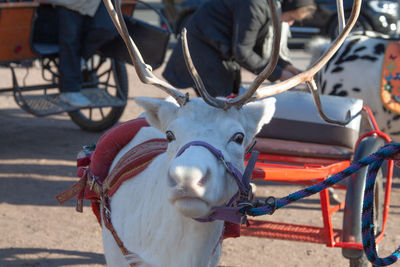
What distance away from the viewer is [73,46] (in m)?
6.45

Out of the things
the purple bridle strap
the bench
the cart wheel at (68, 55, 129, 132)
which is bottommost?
the cart wheel at (68, 55, 129, 132)

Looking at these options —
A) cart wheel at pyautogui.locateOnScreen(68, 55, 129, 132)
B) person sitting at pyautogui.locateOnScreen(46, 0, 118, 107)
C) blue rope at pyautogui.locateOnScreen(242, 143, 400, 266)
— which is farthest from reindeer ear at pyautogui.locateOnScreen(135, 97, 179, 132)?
cart wheel at pyautogui.locateOnScreen(68, 55, 129, 132)

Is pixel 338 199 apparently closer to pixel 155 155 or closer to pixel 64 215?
pixel 64 215

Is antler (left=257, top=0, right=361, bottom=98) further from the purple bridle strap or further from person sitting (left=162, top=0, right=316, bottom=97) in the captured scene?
person sitting (left=162, top=0, right=316, bottom=97)

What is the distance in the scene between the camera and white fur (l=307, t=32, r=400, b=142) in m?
5.27

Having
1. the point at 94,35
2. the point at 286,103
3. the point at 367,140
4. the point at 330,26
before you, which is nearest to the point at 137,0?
the point at 94,35

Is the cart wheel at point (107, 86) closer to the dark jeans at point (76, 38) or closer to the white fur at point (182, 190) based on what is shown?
the dark jeans at point (76, 38)

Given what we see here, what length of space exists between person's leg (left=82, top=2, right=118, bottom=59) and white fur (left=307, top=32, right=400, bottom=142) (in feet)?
7.53

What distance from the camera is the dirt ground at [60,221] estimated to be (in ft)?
14.0

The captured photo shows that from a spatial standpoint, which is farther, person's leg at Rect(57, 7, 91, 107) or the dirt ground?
person's leg at Rect(57, 7, 91, 107)

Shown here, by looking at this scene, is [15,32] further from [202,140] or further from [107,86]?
[202,140]

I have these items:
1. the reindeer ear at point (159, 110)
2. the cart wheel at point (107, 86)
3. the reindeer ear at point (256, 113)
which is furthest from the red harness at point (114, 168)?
the cart wheel at point (107, 86)

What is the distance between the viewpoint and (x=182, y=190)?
200 cm

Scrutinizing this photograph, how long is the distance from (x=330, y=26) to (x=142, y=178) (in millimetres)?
11329
